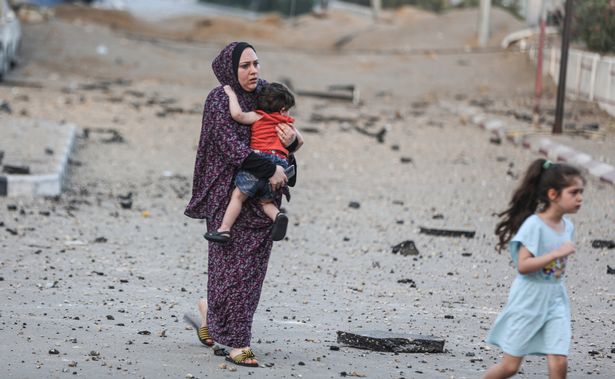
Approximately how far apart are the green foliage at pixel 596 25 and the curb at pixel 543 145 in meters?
2.71

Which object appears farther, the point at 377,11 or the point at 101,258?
the point at 377,11

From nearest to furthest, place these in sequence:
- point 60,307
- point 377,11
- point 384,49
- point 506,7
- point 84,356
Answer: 1. point 84,356
2. point 60,307
3. point 384,49
4. point 377,11
5. point 506,7

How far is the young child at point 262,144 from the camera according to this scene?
6258 millimetres

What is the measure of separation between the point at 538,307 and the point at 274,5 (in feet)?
207

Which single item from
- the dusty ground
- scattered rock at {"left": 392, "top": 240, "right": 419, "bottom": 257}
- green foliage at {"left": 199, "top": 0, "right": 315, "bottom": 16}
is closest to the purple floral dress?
the dusty ground

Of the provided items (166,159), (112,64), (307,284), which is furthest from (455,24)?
(307,284)

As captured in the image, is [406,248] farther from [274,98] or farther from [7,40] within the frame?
[7,40]

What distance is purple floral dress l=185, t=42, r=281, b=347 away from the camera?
20.6 feet

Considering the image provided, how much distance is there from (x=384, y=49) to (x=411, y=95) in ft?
26.6

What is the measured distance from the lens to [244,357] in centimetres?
624

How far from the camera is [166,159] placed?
1623 centimetres

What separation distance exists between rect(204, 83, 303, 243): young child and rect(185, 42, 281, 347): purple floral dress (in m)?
0.05

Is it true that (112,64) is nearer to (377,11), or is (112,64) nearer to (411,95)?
(411,95)

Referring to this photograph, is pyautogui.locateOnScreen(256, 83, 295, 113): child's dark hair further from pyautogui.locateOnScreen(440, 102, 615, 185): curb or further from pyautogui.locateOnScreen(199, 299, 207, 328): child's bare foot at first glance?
pyautogui.locateOnScreen(440, 102, 615, 185): curb
